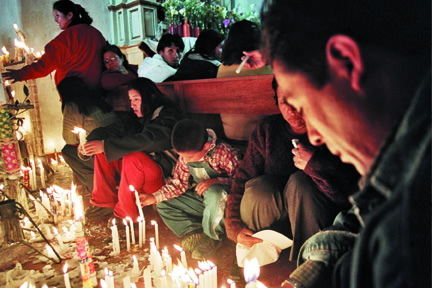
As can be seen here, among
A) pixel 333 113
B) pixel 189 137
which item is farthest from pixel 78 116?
pixel 333 113

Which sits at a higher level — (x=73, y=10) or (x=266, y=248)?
(x=73, y=10)

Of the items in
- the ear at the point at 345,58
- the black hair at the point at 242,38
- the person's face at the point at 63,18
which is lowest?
the ear at the point at 345,58

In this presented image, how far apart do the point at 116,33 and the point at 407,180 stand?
325 inches

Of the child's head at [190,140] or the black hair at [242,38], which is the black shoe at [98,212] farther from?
the black hair at [242,38]

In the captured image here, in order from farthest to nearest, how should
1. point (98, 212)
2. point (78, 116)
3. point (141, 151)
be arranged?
point (78, 116) → point (98, 212) → point (141, 151)

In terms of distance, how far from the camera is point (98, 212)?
3.49m

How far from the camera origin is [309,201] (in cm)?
187

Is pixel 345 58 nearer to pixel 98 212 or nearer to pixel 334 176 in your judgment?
pixel 334 176

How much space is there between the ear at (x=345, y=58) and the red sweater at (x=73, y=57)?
13.5ft

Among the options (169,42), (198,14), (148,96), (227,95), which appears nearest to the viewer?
(227,95)

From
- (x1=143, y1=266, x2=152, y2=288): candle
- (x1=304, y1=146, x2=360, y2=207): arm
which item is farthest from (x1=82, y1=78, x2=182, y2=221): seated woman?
(x1=304, y1=146, x2=360, y2=207): arm

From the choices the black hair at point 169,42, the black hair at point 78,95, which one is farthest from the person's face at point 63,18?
the black hair at point 169,42

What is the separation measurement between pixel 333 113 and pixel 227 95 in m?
2.17

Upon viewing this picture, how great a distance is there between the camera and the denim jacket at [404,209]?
559mm
